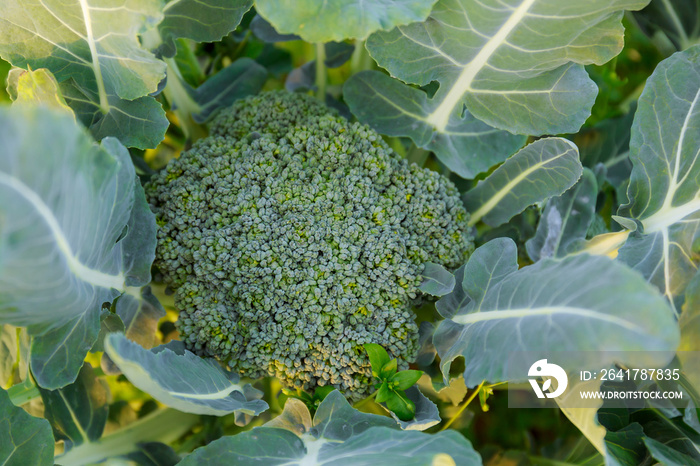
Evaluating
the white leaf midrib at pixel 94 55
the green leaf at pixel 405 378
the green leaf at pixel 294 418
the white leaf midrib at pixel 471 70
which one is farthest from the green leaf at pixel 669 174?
the white leaf midrib at pixel 94 55

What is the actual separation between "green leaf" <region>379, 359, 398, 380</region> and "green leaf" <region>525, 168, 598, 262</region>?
0.32 meters

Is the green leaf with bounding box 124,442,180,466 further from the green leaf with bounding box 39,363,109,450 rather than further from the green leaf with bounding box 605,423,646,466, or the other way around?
the green leaf with bounding box 605,423,646,466

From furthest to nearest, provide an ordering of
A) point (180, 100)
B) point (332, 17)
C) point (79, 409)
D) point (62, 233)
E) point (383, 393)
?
point (180, 100)
point (79, 409)
point (383, 393)
point (332, 17)
point (62, 233)

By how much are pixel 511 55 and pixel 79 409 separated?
0.82 m

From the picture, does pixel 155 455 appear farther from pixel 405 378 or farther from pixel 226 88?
pixel 226 88

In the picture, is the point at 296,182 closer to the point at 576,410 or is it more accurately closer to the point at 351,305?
the point at 351,305

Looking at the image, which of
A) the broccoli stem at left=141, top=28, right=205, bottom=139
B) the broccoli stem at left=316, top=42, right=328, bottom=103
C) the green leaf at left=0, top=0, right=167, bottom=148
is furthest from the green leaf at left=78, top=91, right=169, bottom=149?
the broccoli stem at left=316, top=42, right=328, bottom=103

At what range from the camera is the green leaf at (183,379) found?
0.53 metres

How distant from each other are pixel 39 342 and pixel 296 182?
0.38m

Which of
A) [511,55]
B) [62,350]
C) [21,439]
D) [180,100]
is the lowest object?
[21,439]

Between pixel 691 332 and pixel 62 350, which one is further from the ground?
pixel 691 332

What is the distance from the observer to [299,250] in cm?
72

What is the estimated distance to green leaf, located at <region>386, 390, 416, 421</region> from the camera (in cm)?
68

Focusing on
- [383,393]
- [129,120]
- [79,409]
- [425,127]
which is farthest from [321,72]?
[79,409]
